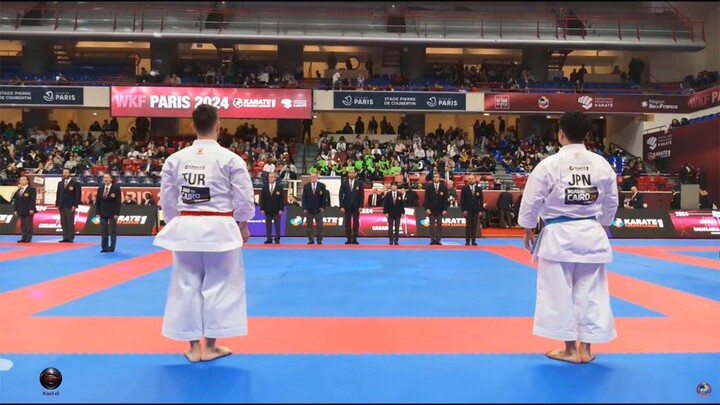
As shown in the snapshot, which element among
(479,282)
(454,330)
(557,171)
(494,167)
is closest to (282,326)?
(454,330)

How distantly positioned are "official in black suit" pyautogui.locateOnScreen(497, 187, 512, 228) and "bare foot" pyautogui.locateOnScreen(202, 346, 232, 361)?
1673cm

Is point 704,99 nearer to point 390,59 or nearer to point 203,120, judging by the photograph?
point 390,59

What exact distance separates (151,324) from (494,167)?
67.0ft

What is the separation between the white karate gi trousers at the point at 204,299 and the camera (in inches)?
145

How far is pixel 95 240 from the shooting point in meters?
14.2

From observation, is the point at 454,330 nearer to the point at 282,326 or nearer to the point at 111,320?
the point at 282,326

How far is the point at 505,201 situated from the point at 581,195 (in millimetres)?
15916

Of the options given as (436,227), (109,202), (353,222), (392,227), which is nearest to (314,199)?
(353,222)

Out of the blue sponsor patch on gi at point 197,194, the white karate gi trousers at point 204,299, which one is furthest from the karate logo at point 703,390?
the blue sponsor patch on gi at point 197,194

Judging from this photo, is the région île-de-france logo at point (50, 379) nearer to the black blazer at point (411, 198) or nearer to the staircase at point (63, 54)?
the black blazer at point (411, 198)

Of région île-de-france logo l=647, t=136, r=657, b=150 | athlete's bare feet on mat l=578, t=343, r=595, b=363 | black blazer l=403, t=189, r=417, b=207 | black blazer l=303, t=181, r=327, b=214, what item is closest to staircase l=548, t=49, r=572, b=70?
région île-de-france logo l=647, t=136, r=657, b=150

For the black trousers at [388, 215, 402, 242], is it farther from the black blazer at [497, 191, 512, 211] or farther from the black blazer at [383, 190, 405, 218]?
the black blazer at [497, 191, 512, 211]

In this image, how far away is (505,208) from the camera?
63.2 feet

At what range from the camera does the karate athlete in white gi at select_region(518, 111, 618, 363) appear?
3.74 meters
